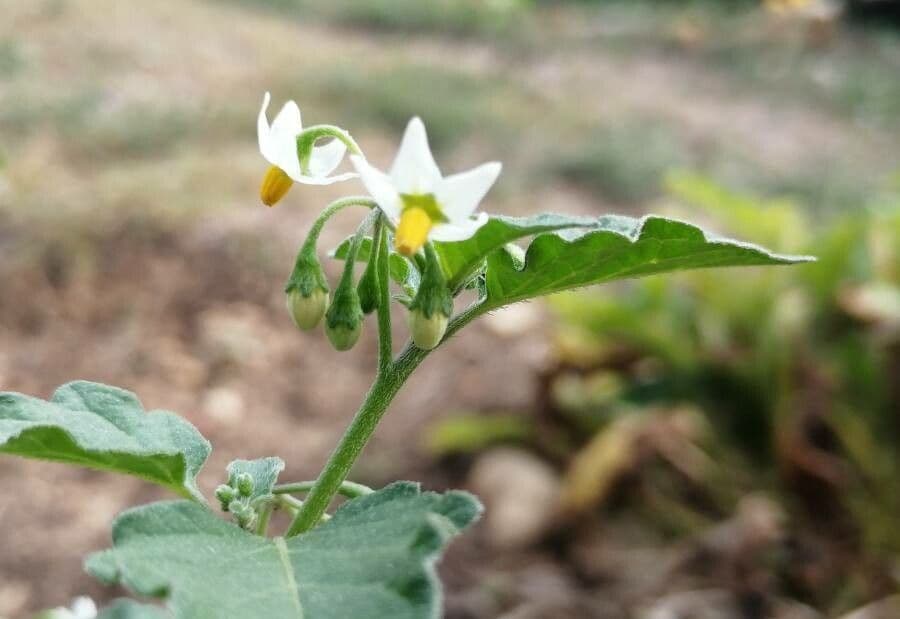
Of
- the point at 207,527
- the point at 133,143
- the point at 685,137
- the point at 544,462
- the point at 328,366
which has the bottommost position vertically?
the point at 207,527

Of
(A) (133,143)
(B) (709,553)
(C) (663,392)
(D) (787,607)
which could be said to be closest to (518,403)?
(C) (663,392)

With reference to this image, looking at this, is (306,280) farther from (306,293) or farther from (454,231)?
(454,231)

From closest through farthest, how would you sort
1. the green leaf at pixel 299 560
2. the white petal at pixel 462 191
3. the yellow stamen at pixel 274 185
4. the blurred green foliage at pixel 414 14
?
the green leaf at pixel 299 560 < the white petal at pixel 462 191 < the yellow stamen at pixel 274 185 < the blurred green foliage at pixel 414 14

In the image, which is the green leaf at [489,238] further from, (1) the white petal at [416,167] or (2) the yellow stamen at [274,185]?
(2) the yellow stamen at [274,185]

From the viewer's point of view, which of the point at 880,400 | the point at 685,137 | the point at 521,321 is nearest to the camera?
the point at 880,400

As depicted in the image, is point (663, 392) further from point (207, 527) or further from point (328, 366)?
point (207, 527)

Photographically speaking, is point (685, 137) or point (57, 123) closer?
point (57, 123)

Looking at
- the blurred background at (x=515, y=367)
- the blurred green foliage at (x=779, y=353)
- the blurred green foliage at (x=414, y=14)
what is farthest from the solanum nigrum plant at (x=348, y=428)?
the blurred green foliage at (x=414, y=14)
